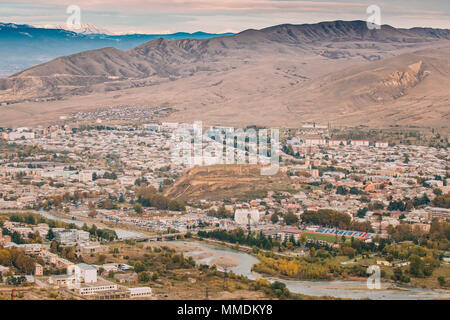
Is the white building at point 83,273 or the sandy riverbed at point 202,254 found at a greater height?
the white building at point 83,273

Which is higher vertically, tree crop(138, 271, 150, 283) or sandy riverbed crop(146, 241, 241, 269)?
tree crop(138, 271, 150, 283)

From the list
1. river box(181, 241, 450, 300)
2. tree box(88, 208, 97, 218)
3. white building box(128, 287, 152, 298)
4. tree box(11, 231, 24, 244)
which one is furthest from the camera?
tree box(88, 208, 97, 218)

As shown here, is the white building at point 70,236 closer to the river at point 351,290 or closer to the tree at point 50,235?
the tree at point 50,235

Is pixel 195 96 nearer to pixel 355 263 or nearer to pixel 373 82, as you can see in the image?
pixel 373 82

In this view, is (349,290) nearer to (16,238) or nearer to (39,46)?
(16,238)

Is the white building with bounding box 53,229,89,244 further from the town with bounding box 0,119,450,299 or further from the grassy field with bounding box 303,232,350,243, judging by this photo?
the grassy field with bounding box 303,232,350,243

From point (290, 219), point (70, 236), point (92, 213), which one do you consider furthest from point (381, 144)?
point (70, 236)

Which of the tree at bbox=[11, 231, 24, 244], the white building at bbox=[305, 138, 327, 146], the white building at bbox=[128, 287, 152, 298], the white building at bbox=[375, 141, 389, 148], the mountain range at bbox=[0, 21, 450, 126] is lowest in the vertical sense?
the white building at bbox=[128, 287, 152, 298]

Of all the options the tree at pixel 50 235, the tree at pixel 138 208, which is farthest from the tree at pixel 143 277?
the tree at pixel 138 208

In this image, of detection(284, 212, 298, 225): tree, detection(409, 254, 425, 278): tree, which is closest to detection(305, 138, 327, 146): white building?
detection(284, 212, 298, 225): tree
